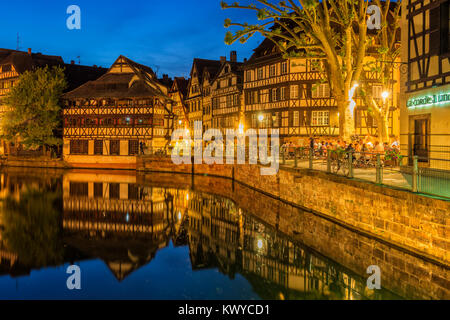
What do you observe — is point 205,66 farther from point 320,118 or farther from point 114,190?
point 114,190

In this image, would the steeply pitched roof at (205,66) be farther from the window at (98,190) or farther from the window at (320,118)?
the window at (98,190)

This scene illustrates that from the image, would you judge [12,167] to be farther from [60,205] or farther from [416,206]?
[416,206]

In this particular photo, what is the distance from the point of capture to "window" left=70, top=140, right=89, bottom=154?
44.3 meters

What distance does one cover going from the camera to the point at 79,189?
27594mm

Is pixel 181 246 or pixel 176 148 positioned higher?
pixel 176 148

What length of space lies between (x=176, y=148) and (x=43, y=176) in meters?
12.5

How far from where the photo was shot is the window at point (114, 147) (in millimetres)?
43344

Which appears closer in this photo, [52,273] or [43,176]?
[52,273]

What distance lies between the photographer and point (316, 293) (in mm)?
8820

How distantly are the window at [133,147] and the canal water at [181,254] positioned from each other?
20262 mm

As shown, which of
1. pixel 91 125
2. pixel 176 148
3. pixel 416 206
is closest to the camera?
pixel 416 206

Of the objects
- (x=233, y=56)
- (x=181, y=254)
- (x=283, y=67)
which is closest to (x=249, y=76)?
(x=283, y=67)
